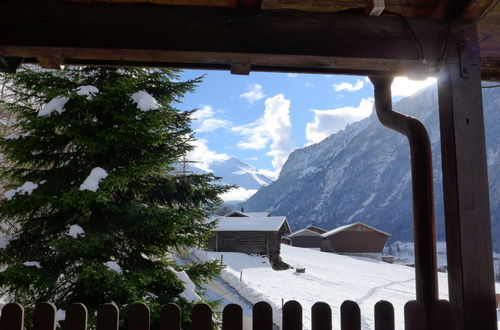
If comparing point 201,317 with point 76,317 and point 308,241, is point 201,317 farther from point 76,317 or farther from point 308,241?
point 308,241

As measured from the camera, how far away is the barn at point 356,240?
2039 inches

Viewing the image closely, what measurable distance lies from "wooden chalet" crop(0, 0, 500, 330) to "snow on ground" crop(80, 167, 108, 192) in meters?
3.42

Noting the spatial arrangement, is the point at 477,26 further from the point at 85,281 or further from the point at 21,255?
the point at 21,255

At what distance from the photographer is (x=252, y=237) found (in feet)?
109

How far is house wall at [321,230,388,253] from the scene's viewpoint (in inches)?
2039

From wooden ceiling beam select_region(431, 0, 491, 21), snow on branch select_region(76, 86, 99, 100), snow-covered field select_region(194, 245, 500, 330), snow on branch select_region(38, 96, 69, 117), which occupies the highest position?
snow on branch select_region(76, 86, 99, 100)

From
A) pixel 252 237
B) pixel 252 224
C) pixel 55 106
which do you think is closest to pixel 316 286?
pixel 252 237

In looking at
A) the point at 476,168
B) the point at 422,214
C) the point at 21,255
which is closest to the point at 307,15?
the point at 476,168

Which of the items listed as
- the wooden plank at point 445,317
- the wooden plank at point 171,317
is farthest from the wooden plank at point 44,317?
the wooden plank at point 445,317

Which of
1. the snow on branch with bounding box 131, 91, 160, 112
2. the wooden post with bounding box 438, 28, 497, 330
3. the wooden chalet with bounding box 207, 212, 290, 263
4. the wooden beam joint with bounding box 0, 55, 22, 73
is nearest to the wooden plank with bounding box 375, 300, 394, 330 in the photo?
the wooden post with bounding box 438, 28, 497, 330

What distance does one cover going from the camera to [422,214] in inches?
144

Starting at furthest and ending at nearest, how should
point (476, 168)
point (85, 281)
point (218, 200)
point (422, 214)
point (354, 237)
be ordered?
1. point (354, 237)
2. point (218, 200)
3. point (85, 281)
4. point (422, 214)
5. point (476, 168)

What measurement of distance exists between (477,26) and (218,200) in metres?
5.88

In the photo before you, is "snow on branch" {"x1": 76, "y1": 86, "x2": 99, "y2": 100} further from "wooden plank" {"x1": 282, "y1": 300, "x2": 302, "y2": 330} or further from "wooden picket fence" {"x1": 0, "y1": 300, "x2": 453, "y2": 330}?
"wooden plank" {"x1": 282, "y1": 300, "x2": 302, "y2": 330}
